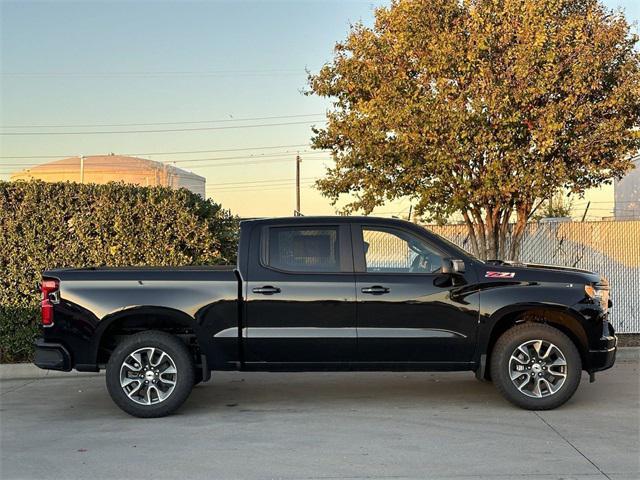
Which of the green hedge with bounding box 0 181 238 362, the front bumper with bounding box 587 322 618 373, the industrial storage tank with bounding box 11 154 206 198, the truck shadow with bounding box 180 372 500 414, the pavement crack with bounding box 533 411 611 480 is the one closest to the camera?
the pavement crack with bounding box 533 411 611 480

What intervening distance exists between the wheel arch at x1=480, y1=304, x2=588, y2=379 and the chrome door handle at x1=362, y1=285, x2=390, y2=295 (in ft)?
3.51

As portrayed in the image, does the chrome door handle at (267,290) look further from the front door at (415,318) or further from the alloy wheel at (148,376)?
the alloy wheel at (148,376)

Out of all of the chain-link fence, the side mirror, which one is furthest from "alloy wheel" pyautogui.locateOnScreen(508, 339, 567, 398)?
the chain-link fence

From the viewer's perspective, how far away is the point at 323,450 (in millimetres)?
5734

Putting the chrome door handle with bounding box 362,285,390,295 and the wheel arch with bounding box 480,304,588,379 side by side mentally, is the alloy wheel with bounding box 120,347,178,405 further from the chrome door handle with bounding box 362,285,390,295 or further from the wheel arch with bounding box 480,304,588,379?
the wheel arch with bounding box 480,304,588,379

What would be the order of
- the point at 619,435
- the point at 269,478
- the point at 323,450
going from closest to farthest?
the point at 269,478 < the point at 323,450 < the point at 619,435

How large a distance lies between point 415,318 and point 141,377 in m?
2.70

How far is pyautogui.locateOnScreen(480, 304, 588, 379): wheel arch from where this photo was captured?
6977mm

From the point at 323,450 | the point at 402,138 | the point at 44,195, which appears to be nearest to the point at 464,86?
the point at 402,138

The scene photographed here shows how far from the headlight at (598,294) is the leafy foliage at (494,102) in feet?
13.4

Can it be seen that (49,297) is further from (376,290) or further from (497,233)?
(497,233)

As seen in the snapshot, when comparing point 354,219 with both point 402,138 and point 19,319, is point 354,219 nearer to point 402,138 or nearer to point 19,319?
point 402,138

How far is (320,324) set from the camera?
6.95 metres

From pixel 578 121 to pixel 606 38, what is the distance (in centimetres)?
137
